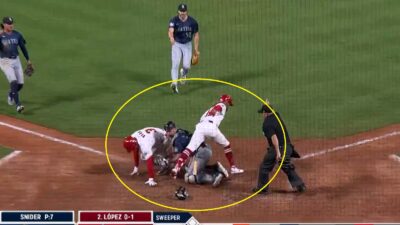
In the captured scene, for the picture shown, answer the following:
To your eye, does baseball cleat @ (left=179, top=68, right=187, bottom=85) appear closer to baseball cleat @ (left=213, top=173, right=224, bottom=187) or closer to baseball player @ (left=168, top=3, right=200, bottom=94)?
baseball player @ (left=168, top=3, right=200, bottom=94)

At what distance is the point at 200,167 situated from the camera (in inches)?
749

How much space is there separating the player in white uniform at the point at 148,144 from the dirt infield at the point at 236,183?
335 mm

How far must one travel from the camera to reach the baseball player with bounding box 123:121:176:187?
18.8 metres

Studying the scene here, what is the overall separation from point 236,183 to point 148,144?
5.99 feet

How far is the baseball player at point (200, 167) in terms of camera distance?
62.2ft

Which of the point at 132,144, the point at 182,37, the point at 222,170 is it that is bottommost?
the point at 222,170

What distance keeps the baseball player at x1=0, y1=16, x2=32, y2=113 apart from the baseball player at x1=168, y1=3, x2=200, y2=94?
3.38 meters

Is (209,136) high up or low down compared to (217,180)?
up

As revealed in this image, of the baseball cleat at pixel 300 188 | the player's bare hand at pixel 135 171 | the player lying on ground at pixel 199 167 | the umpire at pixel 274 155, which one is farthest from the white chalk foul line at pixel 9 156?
the baseball cleat at pixel 300 188

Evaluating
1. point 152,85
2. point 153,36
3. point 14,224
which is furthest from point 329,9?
point 14,224

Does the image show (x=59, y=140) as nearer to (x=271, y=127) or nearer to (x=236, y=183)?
(x=236, y=183)

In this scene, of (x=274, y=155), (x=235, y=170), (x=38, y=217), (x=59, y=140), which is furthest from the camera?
(x=59, y=140)

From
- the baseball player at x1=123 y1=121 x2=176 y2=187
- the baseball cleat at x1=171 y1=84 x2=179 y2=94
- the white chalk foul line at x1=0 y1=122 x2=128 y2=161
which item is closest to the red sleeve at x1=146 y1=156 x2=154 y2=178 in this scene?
the baseball player at x1=123 y1=121 x2=176 y2=187

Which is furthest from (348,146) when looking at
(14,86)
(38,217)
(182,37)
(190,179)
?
(14,86)
